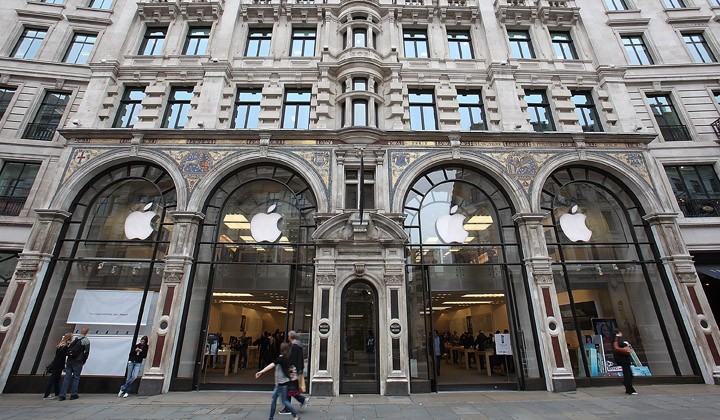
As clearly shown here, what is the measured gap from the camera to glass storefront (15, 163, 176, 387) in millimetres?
12703

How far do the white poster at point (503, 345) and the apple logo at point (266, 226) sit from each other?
10.2 metres

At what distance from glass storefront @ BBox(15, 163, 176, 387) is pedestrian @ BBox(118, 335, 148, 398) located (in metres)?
1.03

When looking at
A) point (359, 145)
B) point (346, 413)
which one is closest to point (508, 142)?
point (359, 145)

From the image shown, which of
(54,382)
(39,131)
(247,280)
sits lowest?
(54,382)

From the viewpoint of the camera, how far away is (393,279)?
12.8 m

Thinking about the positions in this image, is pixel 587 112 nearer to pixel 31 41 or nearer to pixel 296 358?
pixel 296 358

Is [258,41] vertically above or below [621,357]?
above

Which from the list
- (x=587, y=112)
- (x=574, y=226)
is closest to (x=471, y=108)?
(x=587, y=112)

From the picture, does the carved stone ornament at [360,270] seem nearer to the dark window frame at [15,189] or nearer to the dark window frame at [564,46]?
the dark window frame at [15,189]

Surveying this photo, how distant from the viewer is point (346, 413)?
9383mm

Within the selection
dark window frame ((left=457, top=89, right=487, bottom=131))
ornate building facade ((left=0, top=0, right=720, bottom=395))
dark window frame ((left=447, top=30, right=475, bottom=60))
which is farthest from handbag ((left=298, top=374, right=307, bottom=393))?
dark window frame ((left=447, top=30, right=475, bottom=60))

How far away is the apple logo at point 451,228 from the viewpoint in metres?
14.4

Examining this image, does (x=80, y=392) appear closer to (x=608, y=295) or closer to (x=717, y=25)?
(x=608, y=295)

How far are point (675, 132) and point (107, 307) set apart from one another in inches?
1073
